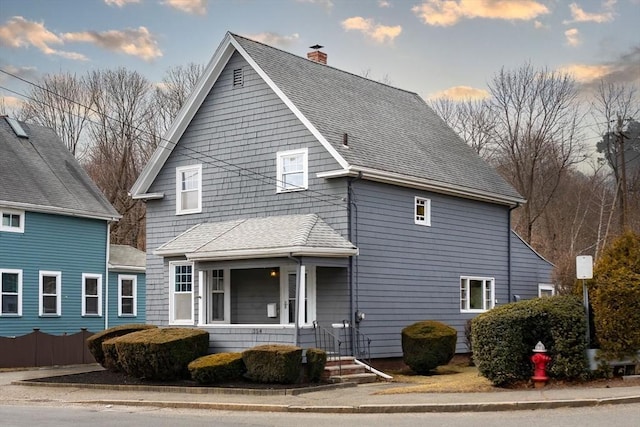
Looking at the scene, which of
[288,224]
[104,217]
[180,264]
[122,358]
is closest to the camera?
[122,358]

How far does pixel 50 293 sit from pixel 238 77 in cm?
1250

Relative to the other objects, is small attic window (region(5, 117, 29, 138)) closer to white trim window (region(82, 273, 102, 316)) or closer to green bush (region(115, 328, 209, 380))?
white trim window (region(82, 273, 102, 316))

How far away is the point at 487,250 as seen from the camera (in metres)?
29.6

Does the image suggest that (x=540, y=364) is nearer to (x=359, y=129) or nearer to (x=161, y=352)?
(x=161, y=352)

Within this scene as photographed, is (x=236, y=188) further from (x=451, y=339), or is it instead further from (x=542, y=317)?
(x=542, y=317)

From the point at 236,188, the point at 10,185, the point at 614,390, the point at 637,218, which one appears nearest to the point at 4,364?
the point at 10,185

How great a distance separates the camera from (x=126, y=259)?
37.6 metres

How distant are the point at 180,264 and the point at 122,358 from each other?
423 centimetres

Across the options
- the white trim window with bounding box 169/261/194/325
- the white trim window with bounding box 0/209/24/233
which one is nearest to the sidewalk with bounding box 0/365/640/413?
the white trim window with bounding box 169/261/194/325

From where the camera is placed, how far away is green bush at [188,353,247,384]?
20.8 meters

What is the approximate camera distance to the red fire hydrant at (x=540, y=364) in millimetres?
17688

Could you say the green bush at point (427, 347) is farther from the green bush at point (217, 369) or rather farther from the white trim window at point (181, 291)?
the white trim window at point (181, 291)

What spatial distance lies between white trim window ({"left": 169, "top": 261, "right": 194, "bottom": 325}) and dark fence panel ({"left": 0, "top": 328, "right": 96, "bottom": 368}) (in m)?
6.33

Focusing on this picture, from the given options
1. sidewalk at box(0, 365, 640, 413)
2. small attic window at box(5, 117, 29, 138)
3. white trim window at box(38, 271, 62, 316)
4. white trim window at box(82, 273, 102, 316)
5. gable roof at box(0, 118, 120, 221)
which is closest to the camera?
sidewalk at box(0, 365, 640, 413)
